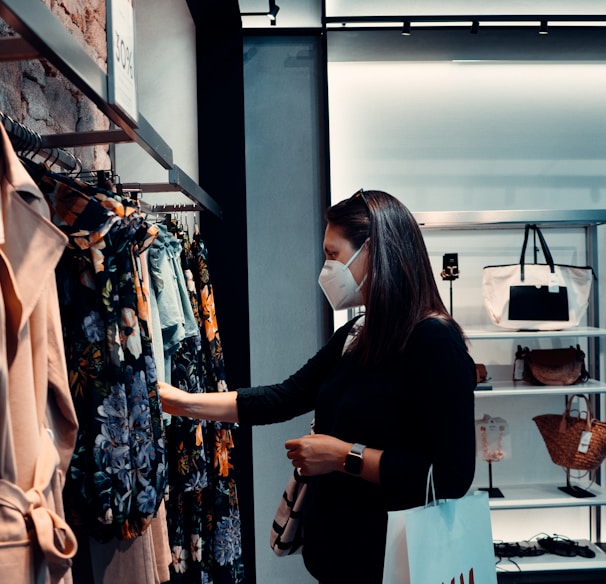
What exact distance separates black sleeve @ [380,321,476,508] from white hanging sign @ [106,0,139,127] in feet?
2.72

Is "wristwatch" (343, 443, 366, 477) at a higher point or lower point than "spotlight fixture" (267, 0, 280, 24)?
lower

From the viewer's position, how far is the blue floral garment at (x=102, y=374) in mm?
1182

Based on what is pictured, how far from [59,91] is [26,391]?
4.62 ft

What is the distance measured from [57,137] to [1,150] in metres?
0.56

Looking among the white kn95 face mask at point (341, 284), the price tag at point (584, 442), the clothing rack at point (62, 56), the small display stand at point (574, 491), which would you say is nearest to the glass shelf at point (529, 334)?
the price tag at point (584, 442)

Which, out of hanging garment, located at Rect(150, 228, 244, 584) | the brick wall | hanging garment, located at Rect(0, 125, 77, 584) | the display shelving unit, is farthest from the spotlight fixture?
hanging garment, located at Rect(0, 125, 77, 584)

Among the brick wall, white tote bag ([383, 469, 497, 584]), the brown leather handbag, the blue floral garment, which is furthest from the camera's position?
the brown leather handbag

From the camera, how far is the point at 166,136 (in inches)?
128

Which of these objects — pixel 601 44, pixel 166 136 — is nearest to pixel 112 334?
pixel 166 136

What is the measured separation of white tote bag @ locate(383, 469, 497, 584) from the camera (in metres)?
1.44

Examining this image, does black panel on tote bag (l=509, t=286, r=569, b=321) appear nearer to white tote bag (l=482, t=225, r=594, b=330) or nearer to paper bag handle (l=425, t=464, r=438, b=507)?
white tote bag (l=482, t=225, r=594, b=330)

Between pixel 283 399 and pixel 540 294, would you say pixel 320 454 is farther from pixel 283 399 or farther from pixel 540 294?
pixel 540 294

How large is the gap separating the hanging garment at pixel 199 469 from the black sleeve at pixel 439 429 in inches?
28.5

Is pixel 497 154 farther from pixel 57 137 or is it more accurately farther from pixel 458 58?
pixel 57 137
